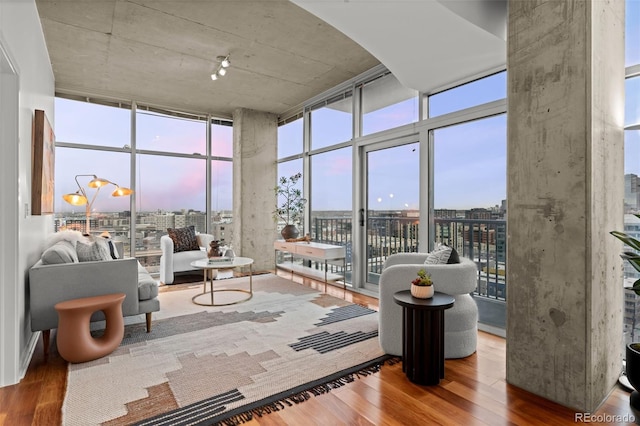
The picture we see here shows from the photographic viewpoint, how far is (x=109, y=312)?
2.78 m

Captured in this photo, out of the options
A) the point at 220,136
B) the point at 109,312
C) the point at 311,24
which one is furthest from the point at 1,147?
the point at 220,136

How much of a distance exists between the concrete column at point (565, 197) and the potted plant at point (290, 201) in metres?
4.23

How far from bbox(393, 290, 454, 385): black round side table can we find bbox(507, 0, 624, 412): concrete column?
0.46m

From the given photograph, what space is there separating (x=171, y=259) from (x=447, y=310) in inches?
163

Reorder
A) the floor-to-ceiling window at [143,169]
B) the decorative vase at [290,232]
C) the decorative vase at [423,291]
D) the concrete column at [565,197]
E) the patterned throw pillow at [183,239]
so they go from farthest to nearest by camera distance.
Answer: the decorative vase at [290,232] → the patterned throw pillow at [183,239] → the floor-to-ceiling window at [143,169] → the decorative vase at [423,291] → the concrete column at [565,197]

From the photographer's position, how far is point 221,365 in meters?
2.54

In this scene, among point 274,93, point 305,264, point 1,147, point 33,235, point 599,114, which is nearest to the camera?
point 599,114

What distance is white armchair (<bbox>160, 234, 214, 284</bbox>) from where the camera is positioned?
206 inches

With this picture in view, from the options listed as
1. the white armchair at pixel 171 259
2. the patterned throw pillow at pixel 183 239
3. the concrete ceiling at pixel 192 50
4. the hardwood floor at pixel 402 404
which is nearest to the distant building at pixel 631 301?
the hardwood floor at pixel 402 404

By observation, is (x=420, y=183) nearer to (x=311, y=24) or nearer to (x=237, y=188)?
(x=311, y=24)

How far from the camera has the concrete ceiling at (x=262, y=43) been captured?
Answer: 268 centimetres

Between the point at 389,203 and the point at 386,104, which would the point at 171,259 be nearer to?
the point at 389,203

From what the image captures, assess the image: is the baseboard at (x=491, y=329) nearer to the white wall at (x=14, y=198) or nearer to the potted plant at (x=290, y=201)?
the potted plant at (x=290, y=201)

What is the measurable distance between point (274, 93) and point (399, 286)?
408 cm
